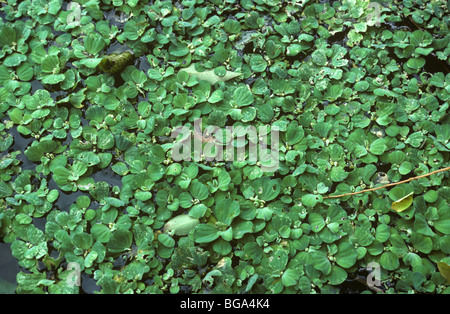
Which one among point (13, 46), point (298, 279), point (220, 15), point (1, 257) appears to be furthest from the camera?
point (220, 15)

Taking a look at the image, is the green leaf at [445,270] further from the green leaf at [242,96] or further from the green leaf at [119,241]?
the green leaf at [119,241]

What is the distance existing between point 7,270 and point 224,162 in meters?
1.10

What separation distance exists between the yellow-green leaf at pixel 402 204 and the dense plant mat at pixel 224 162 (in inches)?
0.4

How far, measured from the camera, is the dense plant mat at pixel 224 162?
1.73 meters

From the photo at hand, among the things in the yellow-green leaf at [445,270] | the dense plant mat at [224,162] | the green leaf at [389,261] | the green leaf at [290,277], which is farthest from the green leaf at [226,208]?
the yellow-green leaf at [445,270]

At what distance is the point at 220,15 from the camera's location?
2387 millimetres

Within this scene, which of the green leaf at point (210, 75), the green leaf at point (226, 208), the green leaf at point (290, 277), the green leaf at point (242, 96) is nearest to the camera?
the green leaf at point (290, 277)

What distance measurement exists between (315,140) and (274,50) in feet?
1.99

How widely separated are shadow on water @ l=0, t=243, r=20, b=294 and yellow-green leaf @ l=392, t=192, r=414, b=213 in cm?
174

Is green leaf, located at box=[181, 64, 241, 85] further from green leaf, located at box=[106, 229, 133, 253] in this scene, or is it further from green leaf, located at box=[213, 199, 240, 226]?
green leaf, located at box=[106, 229, 133, 253]

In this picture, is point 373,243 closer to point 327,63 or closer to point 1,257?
point 327,63

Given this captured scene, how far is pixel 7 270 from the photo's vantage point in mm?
1760

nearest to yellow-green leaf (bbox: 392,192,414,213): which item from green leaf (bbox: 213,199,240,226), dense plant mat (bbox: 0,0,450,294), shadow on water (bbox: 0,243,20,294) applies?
dense plant mat (bbox: 0,0,450,294)

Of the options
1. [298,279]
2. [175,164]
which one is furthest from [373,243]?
[175,164]
